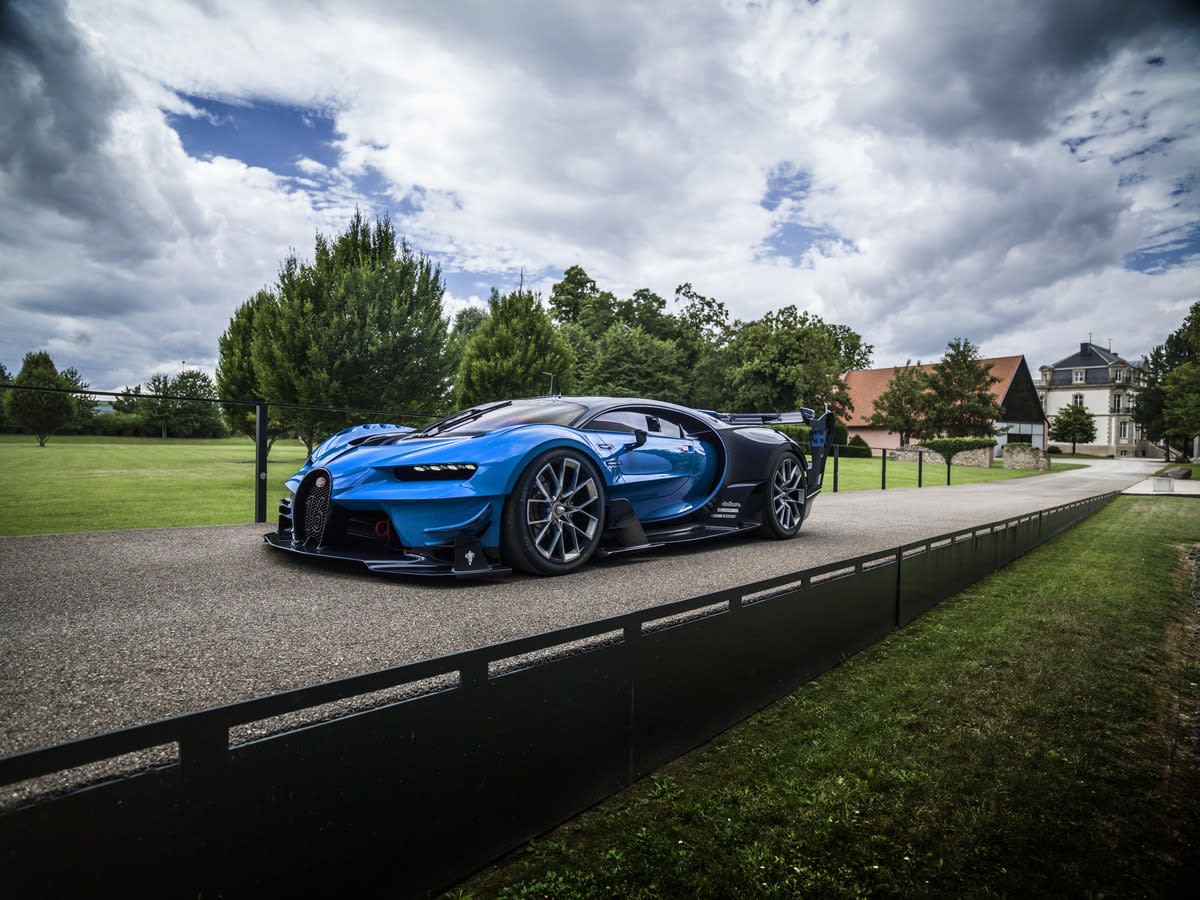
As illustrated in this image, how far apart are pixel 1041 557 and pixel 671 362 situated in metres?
36.2

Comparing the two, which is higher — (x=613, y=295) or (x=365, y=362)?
(x=613, y=295)

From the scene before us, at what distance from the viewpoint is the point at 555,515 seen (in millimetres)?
3754

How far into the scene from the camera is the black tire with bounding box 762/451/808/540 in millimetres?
5266

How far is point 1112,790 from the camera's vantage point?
7.00ft

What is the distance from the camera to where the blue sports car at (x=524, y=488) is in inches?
133

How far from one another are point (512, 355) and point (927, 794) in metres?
24.6

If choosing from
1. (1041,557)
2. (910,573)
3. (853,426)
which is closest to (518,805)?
(910,573)

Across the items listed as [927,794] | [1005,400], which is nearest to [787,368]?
[1005,400]

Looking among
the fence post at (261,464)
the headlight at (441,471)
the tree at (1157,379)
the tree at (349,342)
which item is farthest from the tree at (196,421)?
the tree at (1157,379)

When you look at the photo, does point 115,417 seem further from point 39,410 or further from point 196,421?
point 39,410

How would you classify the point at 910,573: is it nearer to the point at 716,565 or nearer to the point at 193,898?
the point at 716,565

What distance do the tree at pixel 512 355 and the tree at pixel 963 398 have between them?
A: 24062 mm

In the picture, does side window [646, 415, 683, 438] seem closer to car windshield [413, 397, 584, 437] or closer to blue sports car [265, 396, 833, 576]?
blue sports car [265, 396, 833, 576]

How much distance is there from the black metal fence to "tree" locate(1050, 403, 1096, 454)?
84.4 meters
